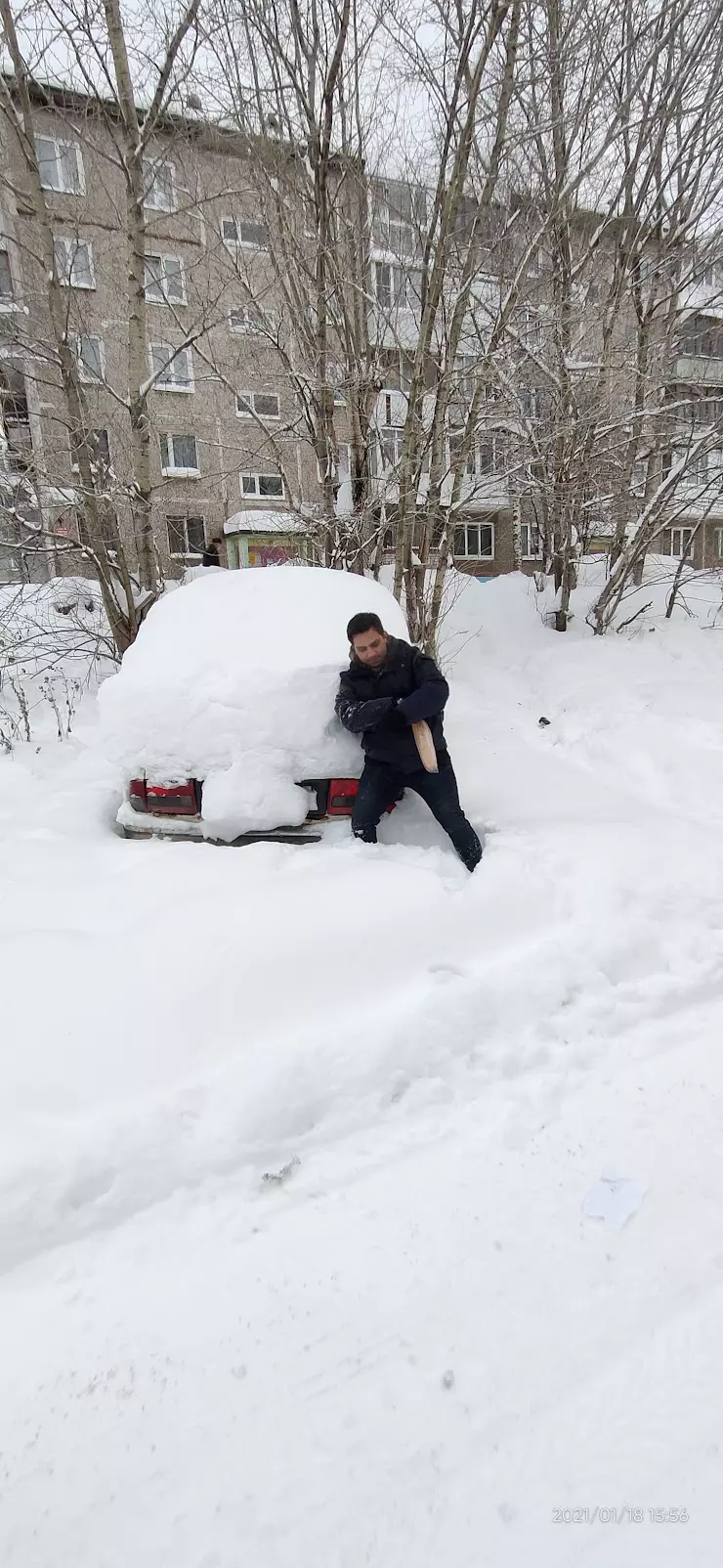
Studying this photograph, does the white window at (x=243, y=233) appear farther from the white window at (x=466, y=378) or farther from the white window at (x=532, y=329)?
the white window at (x=532, y=329)

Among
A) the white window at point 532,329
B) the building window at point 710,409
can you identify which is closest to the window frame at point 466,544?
the white window at point 532,329

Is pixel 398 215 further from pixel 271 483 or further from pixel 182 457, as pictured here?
pixel 182 457

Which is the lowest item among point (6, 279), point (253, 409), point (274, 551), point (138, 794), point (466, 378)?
point (138, 794)

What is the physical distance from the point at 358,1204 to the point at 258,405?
862 centimetres

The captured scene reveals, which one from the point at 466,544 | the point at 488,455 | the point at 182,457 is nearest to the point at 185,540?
the point at 488,455

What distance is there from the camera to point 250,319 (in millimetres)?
6855

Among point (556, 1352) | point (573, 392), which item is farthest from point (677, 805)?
point (573, 392)

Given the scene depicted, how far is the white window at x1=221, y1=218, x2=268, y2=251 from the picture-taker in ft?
23.6

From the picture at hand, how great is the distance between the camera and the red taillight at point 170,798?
3.18 m

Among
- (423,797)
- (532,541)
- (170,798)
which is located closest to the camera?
(170,798)

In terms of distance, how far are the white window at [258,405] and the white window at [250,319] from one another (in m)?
0.59

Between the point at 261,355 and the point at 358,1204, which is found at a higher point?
the point at 261,355

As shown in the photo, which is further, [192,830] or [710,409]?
[710,409]

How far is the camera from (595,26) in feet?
21.5
